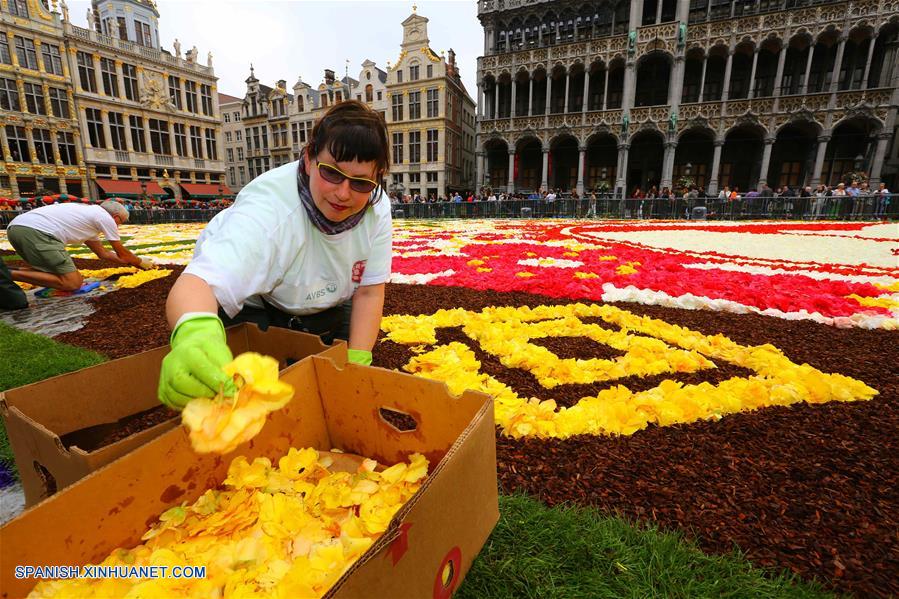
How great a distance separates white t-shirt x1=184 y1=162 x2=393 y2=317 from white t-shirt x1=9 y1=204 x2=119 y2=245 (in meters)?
4.57

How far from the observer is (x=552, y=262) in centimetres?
640

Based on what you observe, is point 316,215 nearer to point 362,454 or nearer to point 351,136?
point 351,136

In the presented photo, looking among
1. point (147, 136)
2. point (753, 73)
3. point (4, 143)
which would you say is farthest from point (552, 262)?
point (147, 136)

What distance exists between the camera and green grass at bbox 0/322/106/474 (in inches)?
104

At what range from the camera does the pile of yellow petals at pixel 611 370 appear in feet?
6.78

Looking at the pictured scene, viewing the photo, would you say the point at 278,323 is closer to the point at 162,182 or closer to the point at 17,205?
the point at 17,205

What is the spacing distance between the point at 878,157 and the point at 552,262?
96.5ft

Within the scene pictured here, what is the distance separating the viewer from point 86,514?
103cm

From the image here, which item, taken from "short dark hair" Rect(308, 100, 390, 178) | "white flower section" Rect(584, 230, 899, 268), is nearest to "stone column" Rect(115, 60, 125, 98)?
"white flower section" Rect(584, 230, 899, 268)

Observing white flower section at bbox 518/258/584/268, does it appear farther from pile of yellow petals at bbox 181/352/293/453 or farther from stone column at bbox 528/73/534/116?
stone column at bbox 528/73/534/116

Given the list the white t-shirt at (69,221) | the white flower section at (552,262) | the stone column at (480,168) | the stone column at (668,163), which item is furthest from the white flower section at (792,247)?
the stone column at (480,168)

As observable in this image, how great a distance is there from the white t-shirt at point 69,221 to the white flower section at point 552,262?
18.7 ft

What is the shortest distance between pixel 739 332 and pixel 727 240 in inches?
297

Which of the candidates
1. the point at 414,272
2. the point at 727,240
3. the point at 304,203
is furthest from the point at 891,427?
the point at 727,240
